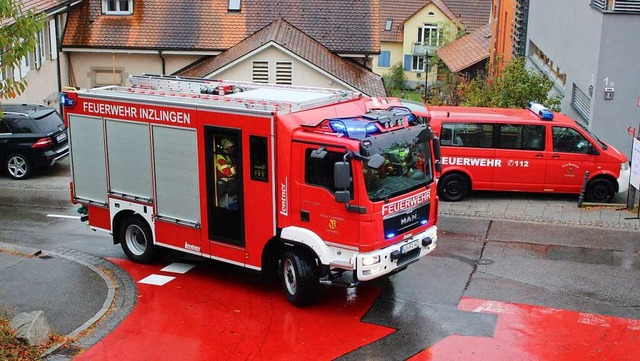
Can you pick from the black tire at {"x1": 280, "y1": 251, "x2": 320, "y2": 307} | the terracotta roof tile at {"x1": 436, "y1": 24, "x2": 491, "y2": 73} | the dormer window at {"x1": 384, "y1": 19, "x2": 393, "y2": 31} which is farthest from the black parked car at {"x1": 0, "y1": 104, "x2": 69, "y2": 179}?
the dormer window at {"x1": 384, "y1": 19, "x2": 393, "y2": 31}

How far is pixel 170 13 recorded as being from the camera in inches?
1204

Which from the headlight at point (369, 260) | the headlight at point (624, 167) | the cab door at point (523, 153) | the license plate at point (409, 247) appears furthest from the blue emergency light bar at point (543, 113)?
the headlight at point (369, 260)

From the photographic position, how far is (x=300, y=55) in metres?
27.5

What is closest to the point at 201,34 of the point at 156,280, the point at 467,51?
the point at 156,280

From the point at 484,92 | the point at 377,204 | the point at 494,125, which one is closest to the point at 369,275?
the point at 377,204

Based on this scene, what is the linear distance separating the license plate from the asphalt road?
835 mm

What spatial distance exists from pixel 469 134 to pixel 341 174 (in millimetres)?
8087

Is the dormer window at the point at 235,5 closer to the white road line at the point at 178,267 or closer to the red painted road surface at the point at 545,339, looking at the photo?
the white road line at the point at 178,267

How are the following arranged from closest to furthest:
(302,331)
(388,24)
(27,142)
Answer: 1. (302,331)
2. (27,142)
3. (388,24)

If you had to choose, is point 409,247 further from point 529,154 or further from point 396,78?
point 396,78

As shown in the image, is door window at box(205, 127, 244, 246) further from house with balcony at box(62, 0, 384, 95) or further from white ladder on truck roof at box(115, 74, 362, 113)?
house with balcony at box(62, 0, 384, 95)

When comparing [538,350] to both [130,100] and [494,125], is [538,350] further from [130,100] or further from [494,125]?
[494,125]

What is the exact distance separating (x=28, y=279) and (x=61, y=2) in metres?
18.3

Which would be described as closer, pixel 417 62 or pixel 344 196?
pixel 344 196
